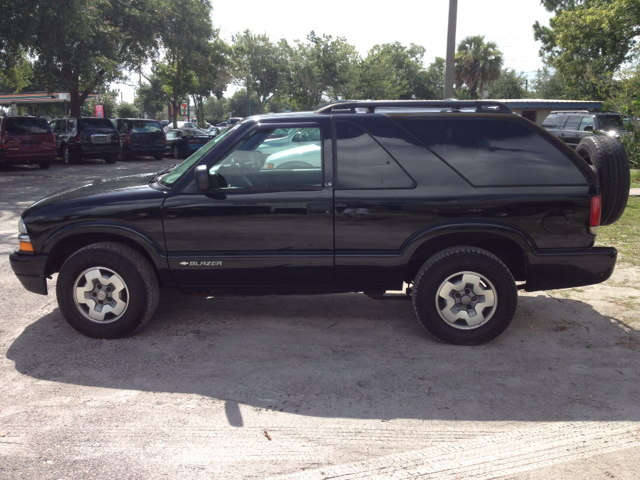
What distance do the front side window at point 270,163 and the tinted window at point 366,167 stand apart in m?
0.19

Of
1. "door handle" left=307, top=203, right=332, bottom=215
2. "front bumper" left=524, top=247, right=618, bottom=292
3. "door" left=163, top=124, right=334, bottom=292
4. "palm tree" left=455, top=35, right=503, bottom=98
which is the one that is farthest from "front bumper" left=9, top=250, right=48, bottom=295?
"palm tree" left=455, top=35, right=503, bottom=98

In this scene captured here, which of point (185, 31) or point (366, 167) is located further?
point (185, 31)

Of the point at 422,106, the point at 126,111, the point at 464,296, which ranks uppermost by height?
the point at 126,111

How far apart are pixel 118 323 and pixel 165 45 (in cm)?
2411

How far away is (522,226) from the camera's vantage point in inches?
176

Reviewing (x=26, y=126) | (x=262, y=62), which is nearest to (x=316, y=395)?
(x=26, y=126)

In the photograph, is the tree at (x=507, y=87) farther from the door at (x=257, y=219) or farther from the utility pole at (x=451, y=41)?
the door at (x=257, y=219)

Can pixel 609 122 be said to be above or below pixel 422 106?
below

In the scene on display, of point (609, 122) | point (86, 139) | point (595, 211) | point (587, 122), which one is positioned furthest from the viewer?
point (86, 139)

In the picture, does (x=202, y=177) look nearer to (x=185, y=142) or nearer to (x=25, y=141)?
(x=25, y=141)

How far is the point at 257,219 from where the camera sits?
14.7 feet

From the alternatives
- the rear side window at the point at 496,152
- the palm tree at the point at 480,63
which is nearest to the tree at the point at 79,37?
the rear side window at the point at 496,152

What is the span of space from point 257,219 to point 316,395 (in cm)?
142

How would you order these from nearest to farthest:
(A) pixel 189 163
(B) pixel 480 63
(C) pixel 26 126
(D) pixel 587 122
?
(A) pixel 189 163, (C) pixel 26 126, (D) pixel 587 122, (B) pixel 480 63
